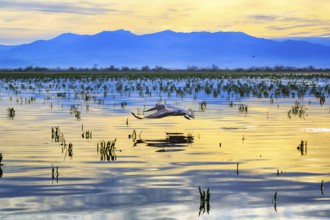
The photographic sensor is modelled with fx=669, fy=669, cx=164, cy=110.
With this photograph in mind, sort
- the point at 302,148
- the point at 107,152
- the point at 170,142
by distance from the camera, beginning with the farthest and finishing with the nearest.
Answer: the point at 170,142 < the point at 302,148 < the point at 107,152

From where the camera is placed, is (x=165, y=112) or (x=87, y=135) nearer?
(x=87, y=135)

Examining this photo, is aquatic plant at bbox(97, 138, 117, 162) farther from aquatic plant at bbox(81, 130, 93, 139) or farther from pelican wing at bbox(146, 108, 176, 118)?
pelican wing at bbox(146, 108, 176, 118)

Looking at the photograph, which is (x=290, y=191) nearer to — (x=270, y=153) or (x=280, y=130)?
(x=270, y=153)

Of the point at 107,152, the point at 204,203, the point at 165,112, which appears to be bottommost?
the point at 204,203

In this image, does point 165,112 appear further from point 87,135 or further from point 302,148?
point 302,148

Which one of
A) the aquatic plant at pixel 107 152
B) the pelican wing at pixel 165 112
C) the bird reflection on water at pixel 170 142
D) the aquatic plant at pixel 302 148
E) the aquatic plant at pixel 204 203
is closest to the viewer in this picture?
the aquatic plant at pixel 204 203

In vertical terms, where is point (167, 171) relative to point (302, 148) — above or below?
below

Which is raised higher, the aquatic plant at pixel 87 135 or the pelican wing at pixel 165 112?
the pelican wing at pixel 165 112

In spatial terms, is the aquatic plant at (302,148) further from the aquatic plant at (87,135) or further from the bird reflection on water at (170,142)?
the aquatic plant at (87,135)

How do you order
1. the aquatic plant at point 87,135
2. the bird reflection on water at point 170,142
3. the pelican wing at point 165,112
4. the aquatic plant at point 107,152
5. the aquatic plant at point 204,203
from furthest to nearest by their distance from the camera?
the pelican wing at point 165,112 < the aquatic plant at point 87,135 < the bird reflection on water at point 170,142 < the aquatic plant at point 107,152 < the aquatic plant at point 204,203

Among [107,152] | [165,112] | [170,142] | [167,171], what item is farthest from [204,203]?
[165,112]

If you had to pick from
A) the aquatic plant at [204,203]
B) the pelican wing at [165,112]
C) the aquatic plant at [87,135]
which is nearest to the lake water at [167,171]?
the aquatic plant at [204,203]

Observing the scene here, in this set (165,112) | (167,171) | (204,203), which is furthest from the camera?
(165,112)

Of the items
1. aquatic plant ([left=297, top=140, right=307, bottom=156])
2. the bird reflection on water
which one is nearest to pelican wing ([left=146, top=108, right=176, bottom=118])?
the bird reflection on water
